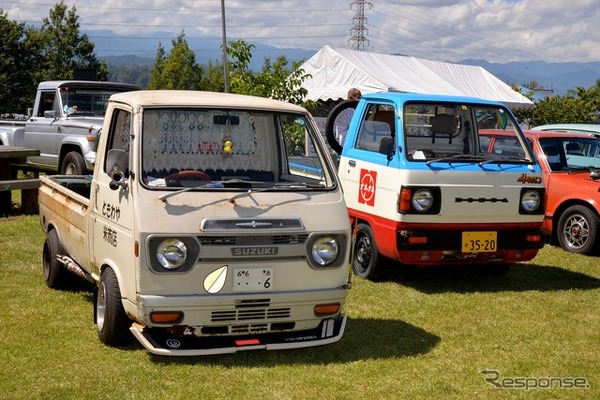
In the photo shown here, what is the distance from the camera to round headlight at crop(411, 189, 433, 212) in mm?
7730

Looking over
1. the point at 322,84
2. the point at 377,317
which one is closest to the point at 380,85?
the point at 322,84

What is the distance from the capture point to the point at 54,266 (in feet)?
24.1

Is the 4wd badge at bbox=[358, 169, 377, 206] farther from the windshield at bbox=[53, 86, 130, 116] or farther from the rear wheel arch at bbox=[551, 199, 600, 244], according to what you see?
the windshield at bbox=[53, 86, 130, 116]

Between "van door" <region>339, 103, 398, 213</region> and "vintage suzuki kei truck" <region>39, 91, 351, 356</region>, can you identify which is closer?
"vintage suzuki kei truck" <region>39, 91, 351, 356</region>

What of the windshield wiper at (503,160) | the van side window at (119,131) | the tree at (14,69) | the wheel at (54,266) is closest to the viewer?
the van side window at (119,131)

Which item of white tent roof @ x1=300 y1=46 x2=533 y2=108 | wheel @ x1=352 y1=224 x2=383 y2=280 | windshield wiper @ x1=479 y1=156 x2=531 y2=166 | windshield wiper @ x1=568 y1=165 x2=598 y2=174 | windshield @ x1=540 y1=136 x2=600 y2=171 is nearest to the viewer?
windshield wiper @ x1=479 y1=156 x2=531 y2=166

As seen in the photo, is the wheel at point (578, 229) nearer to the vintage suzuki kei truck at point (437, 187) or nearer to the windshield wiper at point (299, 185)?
the vintage suzuki kei truck at point (437, 187)

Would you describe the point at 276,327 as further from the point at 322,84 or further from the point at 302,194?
the point at 322,84

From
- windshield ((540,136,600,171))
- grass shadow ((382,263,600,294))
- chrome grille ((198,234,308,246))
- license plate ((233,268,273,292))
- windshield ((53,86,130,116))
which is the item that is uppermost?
windshield ((53,86,130,116))

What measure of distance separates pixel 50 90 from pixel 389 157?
7.79 m

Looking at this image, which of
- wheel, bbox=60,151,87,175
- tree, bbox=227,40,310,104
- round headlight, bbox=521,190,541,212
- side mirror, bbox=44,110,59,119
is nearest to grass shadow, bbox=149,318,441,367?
round headlight, bbox=521,190,541,212

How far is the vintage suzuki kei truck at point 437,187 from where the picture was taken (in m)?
7.76

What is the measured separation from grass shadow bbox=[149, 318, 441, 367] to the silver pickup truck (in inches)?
275

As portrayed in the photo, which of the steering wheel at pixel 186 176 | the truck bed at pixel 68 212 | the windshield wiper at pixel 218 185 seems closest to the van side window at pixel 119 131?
the steering wheel at pixel 186 176
